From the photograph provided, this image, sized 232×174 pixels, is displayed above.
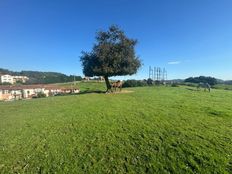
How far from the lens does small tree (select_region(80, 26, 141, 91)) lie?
24016 millimetres

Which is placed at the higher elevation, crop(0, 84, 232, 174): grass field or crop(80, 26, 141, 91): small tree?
crop(80, 26, 141, 91): small tree

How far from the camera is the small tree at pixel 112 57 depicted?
24.0 meters

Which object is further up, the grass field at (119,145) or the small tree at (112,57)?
the small tree at (112,57)

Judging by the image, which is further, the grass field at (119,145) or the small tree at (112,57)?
the small tree at (112,57)

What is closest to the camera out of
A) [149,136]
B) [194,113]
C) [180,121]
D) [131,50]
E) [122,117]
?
[149,136]

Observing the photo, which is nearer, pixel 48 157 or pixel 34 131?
pixel 48 157

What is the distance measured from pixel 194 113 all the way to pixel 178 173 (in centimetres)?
649

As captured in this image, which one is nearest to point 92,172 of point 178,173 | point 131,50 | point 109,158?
point 109,158

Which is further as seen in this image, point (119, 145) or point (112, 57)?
point (112, 57)

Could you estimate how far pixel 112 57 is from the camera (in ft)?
78.5

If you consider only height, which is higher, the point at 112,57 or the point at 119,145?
the point at 112,57

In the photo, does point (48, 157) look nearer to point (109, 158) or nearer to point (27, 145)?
point (27, 145)

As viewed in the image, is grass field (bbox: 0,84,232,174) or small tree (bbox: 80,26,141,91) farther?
small tree (bbox: 80,26,141,91)

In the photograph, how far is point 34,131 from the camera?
7984 millimetres
